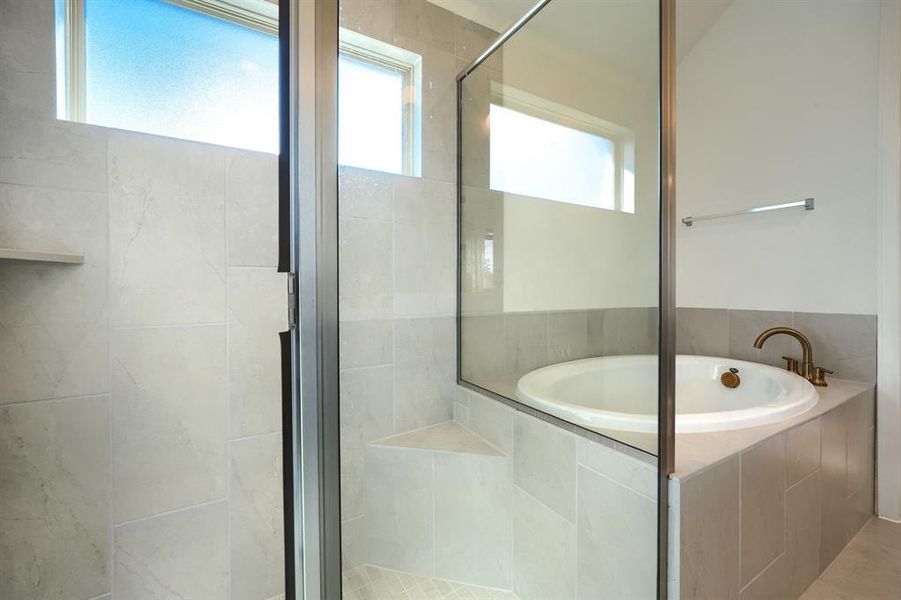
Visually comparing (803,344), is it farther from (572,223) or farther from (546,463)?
(546,463)

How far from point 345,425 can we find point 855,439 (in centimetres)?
187

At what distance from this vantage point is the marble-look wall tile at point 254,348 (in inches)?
43.8

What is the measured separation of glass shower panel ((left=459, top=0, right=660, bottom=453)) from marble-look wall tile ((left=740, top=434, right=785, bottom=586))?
14.6 inches

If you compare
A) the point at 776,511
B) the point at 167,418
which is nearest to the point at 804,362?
the point at 776,511

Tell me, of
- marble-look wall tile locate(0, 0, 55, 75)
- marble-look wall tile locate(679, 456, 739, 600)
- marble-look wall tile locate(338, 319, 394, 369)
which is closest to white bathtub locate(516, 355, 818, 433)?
marble-look wall tile locate(679, 456, 739, 600)

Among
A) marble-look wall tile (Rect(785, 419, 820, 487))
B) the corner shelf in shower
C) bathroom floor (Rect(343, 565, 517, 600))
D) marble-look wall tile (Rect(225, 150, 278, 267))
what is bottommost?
bathroom floor (Rect(343, 565, 517, 600))

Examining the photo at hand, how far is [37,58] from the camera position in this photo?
89cm

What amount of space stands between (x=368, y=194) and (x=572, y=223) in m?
0.87

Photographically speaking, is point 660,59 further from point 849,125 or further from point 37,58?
point 37,58

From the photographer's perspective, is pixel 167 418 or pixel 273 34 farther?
pixel 273 34

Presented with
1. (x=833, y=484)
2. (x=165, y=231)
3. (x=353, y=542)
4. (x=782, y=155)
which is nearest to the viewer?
(x=353, y=542)

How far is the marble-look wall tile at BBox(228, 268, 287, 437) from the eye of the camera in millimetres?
1113

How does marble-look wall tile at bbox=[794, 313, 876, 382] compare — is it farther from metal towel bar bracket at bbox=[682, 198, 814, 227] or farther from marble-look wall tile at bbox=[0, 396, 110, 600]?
marble-look wall tile at bbox=[0, 396, 110, 600]

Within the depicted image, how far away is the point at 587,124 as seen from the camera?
1479mm
